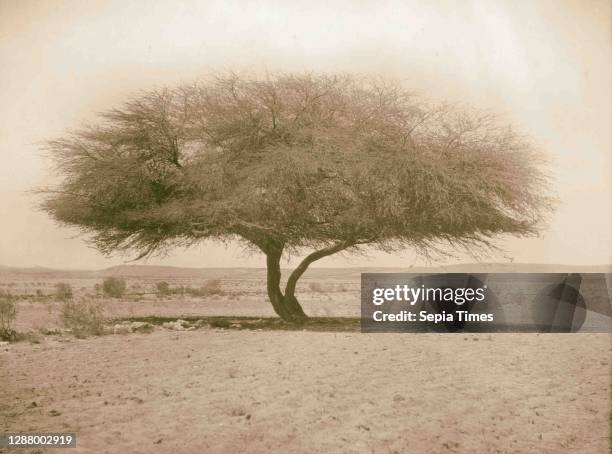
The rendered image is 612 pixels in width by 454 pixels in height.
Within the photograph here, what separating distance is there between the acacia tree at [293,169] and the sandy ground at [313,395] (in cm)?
282

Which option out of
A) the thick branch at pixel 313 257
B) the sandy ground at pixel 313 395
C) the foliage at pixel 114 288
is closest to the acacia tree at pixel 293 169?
the thick branch at pixel 313 257

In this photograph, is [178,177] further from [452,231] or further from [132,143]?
[452,231]

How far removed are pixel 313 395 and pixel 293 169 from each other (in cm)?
548

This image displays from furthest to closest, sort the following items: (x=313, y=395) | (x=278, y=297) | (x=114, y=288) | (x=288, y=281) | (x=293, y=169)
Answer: (x=114, y=288) → (x=278, y=297) → (x=288, y=281) → (x=293, y=169) → (x=313, y=395)

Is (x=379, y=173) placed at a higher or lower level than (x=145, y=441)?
higher

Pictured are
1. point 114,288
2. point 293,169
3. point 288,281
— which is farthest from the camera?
point 114,288

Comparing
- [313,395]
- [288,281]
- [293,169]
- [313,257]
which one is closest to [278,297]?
[288,281]

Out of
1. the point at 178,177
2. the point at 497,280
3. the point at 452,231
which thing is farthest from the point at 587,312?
the point at 178,177

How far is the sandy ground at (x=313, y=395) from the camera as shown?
702 cm

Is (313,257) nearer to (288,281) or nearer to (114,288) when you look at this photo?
(288,281)

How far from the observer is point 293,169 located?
12.8 meters

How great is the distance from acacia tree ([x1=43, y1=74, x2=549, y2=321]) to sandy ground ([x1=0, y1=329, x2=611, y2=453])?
9.24 feet

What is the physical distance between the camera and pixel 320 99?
1344 cm

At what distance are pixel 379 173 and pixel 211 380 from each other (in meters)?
5.65
